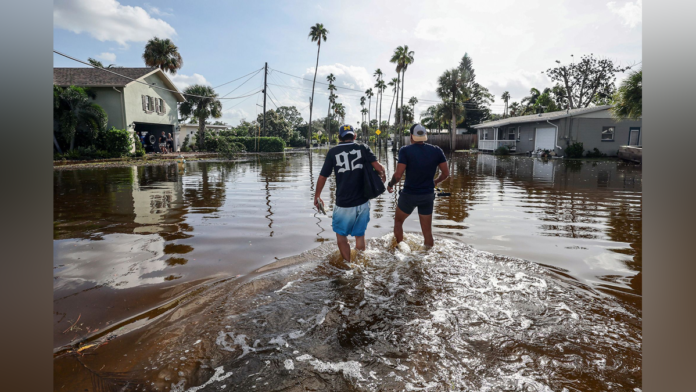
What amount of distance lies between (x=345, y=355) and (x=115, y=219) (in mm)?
6835

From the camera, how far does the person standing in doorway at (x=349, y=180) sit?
4855mm

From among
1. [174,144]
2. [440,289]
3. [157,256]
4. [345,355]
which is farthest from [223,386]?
[174,144]

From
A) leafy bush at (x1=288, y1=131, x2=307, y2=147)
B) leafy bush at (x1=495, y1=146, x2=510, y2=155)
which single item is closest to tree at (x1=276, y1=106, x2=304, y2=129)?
leafy bush at (x1=288, y1=131, x2=307, y2=147)

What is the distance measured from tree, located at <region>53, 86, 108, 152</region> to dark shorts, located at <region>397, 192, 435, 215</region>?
26.0 metres

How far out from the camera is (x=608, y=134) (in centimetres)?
2898

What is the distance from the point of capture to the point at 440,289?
425cm

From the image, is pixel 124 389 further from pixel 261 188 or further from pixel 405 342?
pixel 261 188

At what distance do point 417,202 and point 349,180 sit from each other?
123cm

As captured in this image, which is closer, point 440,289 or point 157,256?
point 440,289

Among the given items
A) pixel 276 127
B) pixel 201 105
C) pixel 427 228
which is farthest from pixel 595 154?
pixel 276 127

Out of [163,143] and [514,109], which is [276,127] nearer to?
[163,143]

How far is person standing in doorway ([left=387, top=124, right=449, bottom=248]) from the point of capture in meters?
5.32

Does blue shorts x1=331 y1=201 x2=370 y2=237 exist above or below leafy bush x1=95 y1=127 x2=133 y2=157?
below

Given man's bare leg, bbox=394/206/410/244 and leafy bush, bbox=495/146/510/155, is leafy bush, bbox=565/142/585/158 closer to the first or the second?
leafy bush, bbox=495/146/510/155
